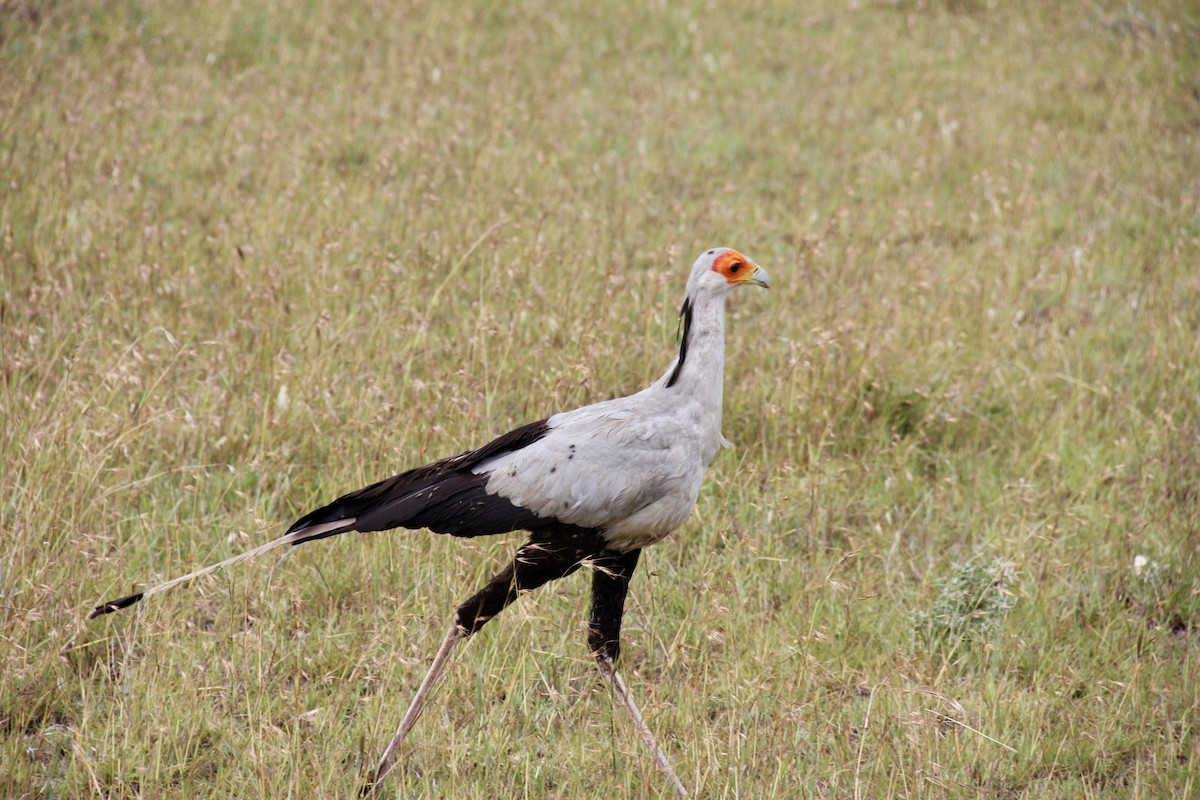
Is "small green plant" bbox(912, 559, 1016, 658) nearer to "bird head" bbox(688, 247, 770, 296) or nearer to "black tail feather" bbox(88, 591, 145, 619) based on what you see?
"bird head" bbox(688, 247, 770, 296)

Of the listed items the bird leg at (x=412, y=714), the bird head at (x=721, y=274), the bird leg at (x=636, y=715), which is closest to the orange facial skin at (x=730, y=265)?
the bird head at (x=721, y=274)

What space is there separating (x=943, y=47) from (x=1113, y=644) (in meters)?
7.53

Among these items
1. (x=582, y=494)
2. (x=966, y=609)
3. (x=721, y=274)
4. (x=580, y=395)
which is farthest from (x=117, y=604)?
(x=966, y=609)

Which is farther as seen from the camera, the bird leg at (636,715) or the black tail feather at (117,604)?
the bird leg at (636,715)

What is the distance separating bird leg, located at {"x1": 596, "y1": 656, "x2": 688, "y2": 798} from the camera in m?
3.65

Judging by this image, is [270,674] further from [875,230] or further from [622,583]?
[875,230]

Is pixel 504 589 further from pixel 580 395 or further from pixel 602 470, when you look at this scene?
pixel 580 395

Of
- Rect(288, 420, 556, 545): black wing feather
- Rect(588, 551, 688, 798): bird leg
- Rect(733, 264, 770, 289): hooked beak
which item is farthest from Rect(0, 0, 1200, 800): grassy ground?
Rect(733, 264, 770, 289): hooked beak

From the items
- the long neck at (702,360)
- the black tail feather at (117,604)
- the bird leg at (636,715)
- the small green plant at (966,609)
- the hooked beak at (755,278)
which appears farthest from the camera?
the small green plant at (966,609)

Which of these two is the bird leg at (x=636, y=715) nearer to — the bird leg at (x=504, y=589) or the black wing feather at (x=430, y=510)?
the bird leg at (x=504, y=589)

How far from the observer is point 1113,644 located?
4531mm

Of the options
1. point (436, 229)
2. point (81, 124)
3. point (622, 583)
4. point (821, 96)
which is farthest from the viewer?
point (821, 96)

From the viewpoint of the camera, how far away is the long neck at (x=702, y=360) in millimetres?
3904

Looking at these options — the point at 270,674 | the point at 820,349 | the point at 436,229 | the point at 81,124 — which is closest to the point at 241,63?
the point at 81,124
